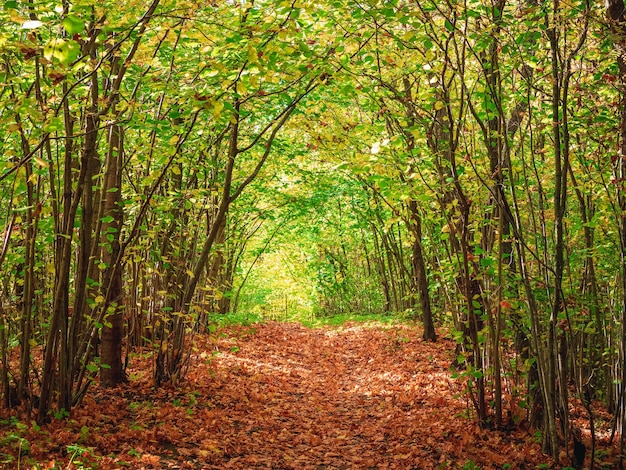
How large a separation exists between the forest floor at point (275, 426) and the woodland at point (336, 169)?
0.04 metres

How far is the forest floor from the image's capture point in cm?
448

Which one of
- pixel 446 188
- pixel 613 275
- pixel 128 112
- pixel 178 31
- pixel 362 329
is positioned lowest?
pixel 362 329

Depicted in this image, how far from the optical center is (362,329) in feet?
52.4

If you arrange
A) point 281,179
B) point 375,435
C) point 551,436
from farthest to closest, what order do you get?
point 281,179, point 375,435, point 551,436

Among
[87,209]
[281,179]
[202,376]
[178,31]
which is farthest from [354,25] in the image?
[281,179]

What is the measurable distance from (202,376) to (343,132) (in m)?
4.13

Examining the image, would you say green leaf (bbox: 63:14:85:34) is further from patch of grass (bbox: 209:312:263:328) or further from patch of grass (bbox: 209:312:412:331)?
patch of grass (bbox: 209:312:263:328)

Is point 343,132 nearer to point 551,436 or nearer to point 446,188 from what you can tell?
point 446,188

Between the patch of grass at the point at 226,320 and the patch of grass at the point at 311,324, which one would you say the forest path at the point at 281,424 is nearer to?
the patch of grass at the point at 311,324

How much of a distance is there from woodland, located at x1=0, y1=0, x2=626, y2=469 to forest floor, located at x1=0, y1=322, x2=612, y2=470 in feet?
0.12

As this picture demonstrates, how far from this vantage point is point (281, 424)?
6281mm

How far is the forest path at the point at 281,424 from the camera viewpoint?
4609mm

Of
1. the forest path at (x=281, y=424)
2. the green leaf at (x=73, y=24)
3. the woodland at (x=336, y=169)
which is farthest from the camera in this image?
the forest path at (x=281, y=424)

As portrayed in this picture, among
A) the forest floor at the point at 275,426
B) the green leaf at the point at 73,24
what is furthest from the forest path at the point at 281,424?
the green leaf at the point at 73,24
